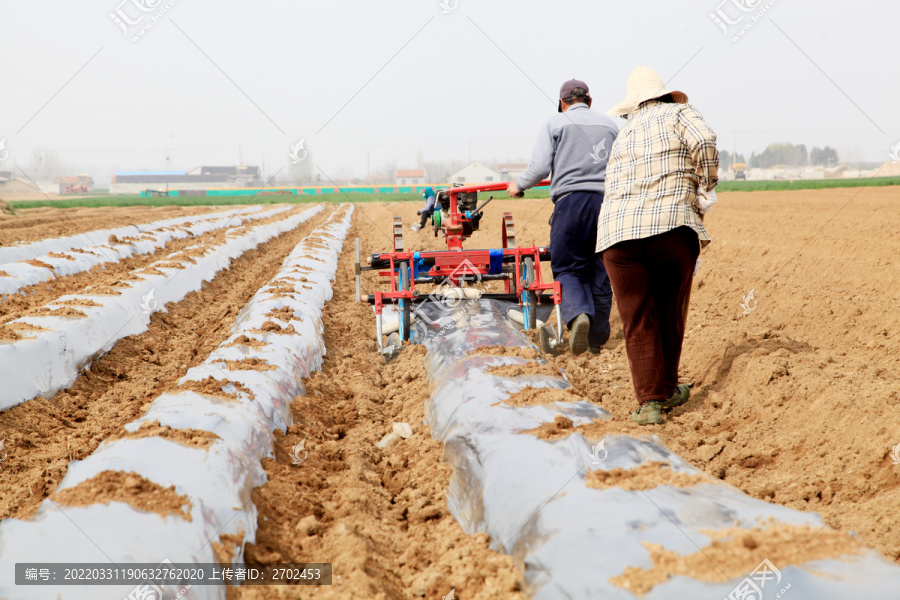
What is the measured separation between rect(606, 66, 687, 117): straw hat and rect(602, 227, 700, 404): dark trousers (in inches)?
29.0

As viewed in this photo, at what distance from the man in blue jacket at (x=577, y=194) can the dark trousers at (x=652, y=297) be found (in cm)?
84

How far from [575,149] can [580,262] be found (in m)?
0.78

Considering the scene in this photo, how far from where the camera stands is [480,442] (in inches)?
92.1

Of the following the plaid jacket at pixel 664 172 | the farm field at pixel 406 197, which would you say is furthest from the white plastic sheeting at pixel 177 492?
the farm field at pixel 406 197

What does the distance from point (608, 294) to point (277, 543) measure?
297 cm

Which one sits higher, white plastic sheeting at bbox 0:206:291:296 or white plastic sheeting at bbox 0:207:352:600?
white plastic sheeting at bbox 0:206:291:296

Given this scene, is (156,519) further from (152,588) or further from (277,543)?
(277,543)

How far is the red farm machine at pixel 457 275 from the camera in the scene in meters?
4.51

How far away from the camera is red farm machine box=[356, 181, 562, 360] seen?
451 centimetres

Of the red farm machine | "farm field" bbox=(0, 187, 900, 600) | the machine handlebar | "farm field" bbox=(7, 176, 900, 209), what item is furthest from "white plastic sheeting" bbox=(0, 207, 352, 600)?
"farm field" bbox=(7, 176, 900, 209)

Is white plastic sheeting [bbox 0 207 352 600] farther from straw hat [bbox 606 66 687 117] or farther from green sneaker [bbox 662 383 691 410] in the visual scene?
straw hat [bbox 606 66 687 117]

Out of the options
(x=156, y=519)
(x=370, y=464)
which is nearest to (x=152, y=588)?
(x=156, y=519)

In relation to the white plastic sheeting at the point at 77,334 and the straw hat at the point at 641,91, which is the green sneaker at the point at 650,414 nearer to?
the straw hat at the point at 641,91

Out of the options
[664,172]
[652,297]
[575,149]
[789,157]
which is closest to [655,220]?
[664,172]
